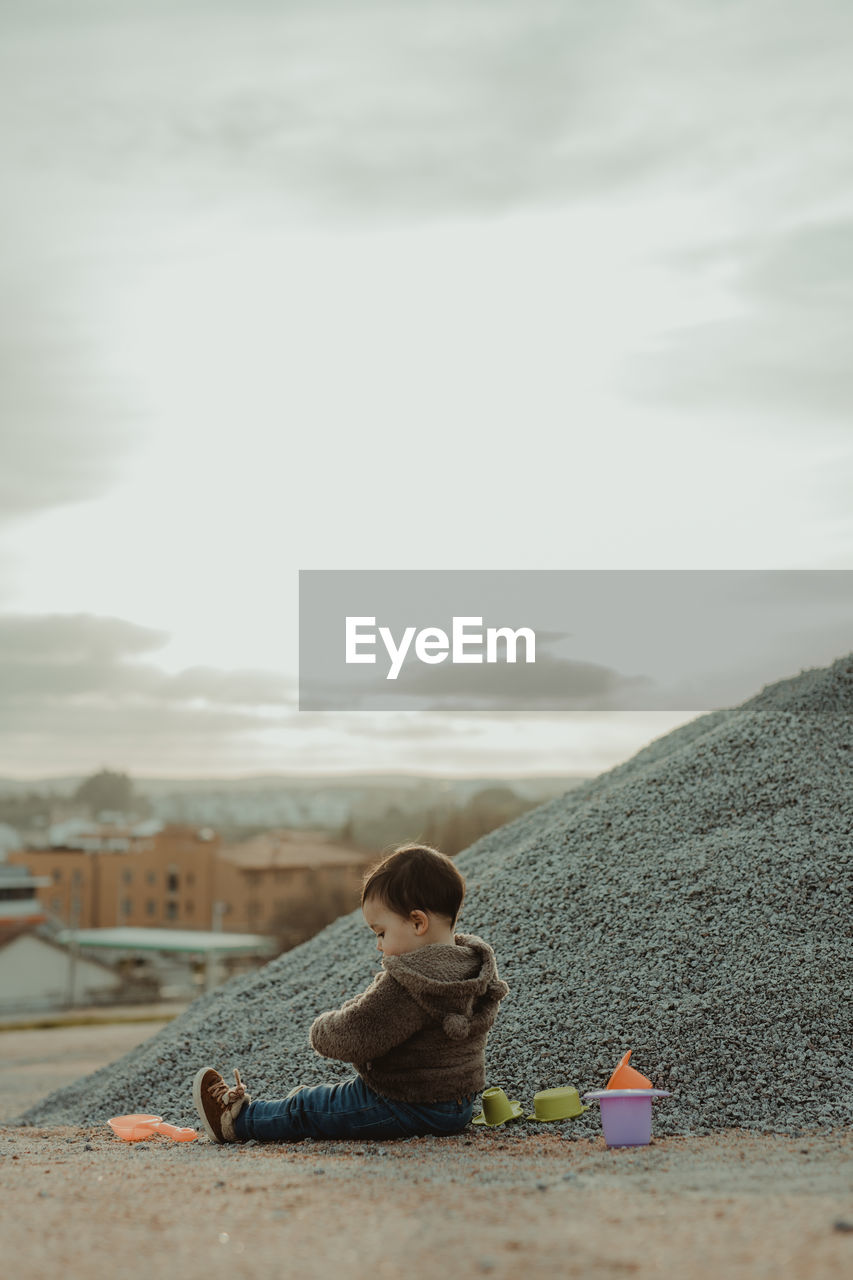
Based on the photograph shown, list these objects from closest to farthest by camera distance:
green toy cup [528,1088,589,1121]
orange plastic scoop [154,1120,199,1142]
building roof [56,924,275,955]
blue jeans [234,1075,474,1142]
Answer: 1. blue jeans [234,1075,474,1142]
2. green toy cup [528,1088,589,1121]
3. orange plastic scoop [154,1120,199,1142]
4. building roof [56,924,275,955]

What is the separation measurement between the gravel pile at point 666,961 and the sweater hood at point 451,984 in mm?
621

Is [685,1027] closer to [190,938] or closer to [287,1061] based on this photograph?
[287,1061]

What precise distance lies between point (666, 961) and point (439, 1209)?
2.42 m

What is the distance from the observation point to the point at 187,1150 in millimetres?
3869

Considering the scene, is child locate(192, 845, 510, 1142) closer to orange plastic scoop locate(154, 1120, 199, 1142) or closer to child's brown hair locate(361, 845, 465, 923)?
child's brown hair locate(361, 845, 465, 923)

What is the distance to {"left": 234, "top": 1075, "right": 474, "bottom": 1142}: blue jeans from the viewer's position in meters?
3.80

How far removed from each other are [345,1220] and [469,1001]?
1209mm

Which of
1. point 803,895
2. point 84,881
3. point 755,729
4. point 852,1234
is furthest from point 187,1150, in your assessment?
point 84,881

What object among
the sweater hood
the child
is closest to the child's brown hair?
the child

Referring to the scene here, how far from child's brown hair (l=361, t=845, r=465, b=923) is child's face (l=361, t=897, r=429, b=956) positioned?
0.7 inches

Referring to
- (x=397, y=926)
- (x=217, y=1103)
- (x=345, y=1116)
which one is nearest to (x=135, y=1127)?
(x=217, y=1103)

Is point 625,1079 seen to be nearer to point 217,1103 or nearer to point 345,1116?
point 345,1116

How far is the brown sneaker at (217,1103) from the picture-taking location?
3.97 metres

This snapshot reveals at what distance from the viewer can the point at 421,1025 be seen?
3.71 m
